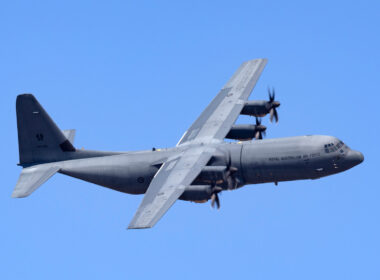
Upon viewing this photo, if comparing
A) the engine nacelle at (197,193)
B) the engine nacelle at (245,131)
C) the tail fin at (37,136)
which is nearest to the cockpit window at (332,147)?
the engine nacelle at (245,131)

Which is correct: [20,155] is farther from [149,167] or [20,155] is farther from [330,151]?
[330,151]

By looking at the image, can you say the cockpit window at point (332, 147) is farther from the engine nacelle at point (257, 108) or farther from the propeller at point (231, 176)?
the engine nacelle at point (257, 108)

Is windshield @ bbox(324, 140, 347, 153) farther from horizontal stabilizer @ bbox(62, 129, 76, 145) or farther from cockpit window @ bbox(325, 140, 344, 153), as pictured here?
horizontal stabilizer @ bbox(62, 129, 76, 145)

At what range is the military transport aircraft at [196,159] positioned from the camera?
63.7 meters

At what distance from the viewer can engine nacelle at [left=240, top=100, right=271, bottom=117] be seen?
72.9m

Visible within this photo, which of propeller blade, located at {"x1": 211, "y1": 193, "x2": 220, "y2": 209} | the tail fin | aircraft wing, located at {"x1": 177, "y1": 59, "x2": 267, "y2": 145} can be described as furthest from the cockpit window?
the tail fin

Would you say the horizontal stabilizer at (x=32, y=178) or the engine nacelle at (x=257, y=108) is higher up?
the engine nacelle at (x=257, y=108)

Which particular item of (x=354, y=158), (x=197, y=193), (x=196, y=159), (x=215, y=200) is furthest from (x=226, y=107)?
(x=197, y=193)

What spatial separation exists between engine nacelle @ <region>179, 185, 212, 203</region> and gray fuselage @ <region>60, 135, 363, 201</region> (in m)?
2.74

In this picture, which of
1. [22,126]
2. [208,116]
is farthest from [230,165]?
[22,126]

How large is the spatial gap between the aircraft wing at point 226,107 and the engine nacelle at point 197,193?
7.93 meters

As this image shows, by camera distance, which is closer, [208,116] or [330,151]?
[330,151]

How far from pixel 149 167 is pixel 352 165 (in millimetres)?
15657

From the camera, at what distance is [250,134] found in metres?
71.3
